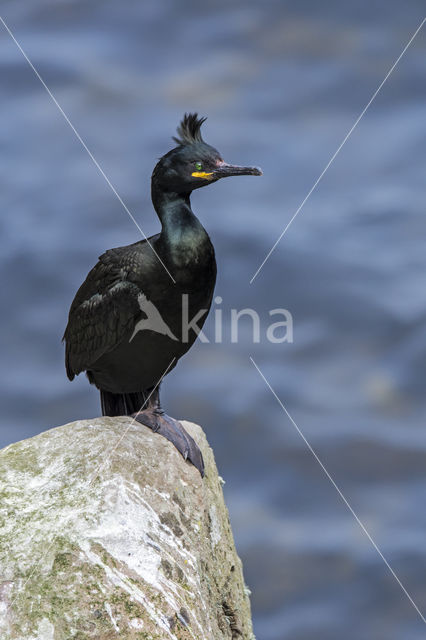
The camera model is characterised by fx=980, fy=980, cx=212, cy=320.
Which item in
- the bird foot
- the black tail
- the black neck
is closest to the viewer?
the black neck

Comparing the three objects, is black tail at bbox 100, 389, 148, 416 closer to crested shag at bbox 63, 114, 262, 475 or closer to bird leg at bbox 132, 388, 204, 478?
bird leg at bbox 132, 388, 204, 478

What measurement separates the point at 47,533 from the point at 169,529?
1.95 ft

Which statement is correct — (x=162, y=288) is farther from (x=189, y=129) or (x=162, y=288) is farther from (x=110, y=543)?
(x=110, y=543)

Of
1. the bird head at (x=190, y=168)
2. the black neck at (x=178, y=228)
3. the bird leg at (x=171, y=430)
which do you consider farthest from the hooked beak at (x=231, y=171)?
the bird leg at (x=171, y=430)

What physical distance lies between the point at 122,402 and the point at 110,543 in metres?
1.54

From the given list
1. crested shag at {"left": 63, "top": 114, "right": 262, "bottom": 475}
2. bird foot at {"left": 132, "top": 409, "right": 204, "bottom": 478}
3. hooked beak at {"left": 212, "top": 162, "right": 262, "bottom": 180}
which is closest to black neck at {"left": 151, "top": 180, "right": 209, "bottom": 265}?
crested shag at {"left": 63, "top": 114, "right": 262, "bottom": 475}

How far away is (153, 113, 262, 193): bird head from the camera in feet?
16.3

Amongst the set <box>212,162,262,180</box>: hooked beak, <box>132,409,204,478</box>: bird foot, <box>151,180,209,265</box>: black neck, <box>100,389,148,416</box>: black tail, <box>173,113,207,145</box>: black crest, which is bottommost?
<box>132,409,204,478</box>: bird foot

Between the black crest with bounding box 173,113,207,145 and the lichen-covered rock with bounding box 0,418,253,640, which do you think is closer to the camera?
the lichen-covered rock with bounding box 0,418,253,640

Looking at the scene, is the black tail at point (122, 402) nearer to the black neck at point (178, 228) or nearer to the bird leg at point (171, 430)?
the bird leg at point (171, 430)

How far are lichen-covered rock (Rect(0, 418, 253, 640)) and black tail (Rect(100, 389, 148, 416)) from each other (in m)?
0.44

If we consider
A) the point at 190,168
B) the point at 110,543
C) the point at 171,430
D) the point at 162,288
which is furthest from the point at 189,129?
the point at 110,543

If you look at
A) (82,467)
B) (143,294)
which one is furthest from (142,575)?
(143,294)

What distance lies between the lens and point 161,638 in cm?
396
